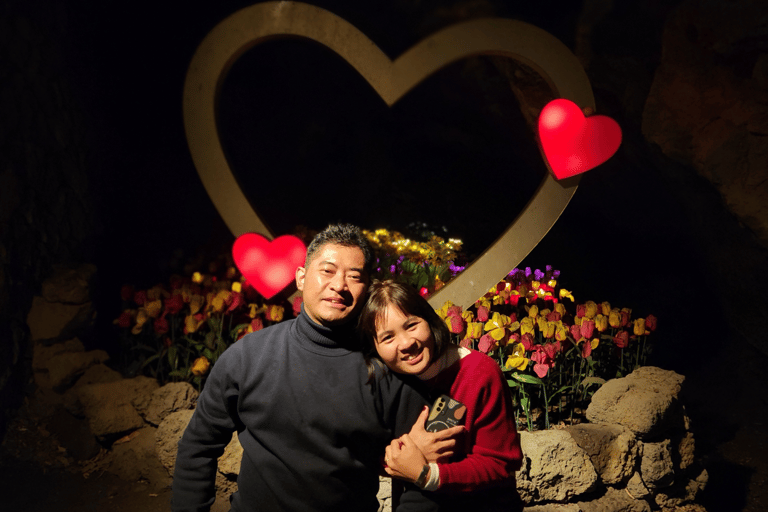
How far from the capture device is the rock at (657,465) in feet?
7.67

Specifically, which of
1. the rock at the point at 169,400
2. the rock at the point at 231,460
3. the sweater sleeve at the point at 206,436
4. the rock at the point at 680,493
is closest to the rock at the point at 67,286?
the rock at the point at 169,400

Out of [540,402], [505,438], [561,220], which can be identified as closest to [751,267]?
[561,220]

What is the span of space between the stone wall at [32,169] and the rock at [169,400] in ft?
2.49

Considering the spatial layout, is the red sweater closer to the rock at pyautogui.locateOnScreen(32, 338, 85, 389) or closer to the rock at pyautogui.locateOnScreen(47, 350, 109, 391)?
the rock at pyautogui.locateOnScreen(47, 350, 109, 391)

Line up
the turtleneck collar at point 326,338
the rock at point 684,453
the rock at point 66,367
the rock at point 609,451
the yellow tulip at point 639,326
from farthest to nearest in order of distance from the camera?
the rock at point 66,367, the yellow tulip at point 639,326, the rock at point 684,453, the rock at point 609,451, the turtleneck collar at point 326,338

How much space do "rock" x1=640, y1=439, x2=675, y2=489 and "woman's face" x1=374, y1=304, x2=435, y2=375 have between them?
1589 mm

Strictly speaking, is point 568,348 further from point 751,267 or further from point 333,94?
point 333,94

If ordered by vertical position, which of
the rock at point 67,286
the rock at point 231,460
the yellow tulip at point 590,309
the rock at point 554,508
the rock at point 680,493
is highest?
the rock at point 67,286

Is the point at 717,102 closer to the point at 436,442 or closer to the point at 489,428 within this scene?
the point at 489,428

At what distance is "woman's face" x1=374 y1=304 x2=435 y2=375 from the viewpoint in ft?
4.25

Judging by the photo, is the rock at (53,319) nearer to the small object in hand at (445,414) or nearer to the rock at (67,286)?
the rock at (67,286)

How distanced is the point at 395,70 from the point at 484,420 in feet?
5.31

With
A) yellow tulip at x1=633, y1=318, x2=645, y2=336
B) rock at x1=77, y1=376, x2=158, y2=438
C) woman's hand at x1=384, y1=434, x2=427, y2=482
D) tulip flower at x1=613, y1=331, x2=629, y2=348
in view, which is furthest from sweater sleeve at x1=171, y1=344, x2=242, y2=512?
yellow tulip at x1=633, y1=318, x2=645, y2=336

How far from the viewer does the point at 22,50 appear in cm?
279
